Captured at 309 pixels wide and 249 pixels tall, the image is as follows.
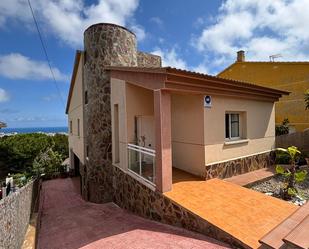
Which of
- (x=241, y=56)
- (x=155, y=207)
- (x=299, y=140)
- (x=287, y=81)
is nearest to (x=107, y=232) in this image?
(x=155, y=207)

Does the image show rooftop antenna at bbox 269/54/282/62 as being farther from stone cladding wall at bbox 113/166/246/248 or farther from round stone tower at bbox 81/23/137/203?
stone cladding wall at bbox 113/166/246/248

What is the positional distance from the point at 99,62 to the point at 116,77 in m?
2.08

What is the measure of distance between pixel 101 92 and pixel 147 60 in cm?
491

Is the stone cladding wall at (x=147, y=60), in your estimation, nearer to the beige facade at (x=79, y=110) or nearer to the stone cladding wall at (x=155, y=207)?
the beige facade at (x=79, y=110)

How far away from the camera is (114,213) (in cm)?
959

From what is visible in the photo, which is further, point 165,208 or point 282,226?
point 165,208

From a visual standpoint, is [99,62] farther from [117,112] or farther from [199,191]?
[199,191]

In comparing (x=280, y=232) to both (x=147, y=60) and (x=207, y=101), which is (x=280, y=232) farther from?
(x=147, y=60)

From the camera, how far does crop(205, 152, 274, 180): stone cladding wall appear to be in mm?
8755

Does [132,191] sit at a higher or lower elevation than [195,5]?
lower

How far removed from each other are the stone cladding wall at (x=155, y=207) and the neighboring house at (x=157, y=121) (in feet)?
0.57

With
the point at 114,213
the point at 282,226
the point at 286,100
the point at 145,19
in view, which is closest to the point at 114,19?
the point at 145,19

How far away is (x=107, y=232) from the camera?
691cm

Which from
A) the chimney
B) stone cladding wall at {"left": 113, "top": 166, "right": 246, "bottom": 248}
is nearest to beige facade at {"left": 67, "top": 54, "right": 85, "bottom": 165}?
stone cladding wall at {"left": 113, "top": 166, "right": 246, "bottom": 248}
